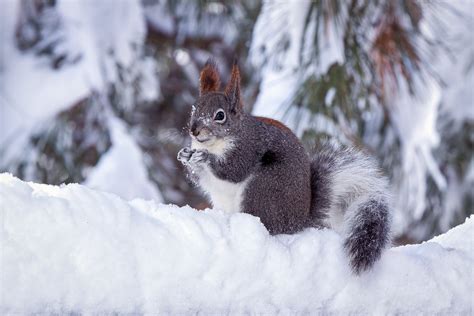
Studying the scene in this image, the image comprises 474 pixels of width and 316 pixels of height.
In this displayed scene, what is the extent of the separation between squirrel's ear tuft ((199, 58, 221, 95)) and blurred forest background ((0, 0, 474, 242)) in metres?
0.26

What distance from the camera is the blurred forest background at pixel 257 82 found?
6.89 feet

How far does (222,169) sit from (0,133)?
219 centimetres

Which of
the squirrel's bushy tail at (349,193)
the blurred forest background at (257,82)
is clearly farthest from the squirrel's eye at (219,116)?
the blurred forest background at (257,82)

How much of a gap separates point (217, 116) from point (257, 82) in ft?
7.88

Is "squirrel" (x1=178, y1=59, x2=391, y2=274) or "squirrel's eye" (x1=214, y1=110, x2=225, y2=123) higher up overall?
"squirrel's eye" (x1=214, y1=110, x2=225, y2=123)

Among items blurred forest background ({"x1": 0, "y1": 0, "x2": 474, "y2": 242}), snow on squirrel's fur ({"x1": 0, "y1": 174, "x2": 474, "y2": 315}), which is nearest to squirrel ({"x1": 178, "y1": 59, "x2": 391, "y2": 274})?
snow on squirrel's fur ({"x1": 0, "y1": 174, "x2": 474, "y2": 315})

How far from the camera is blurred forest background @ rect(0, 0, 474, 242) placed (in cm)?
210

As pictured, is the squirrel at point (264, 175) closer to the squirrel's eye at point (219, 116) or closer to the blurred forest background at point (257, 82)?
the squirrel's eye at point (219, 116)

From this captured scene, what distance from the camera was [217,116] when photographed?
4.42 ft

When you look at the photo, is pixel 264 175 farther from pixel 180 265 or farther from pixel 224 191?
pixel 180 265

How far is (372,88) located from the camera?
7.55 feet

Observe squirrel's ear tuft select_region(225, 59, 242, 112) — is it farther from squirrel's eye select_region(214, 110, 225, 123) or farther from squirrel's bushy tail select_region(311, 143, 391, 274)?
squirrel's bushy tail select_region(311, 143, 391, 274)

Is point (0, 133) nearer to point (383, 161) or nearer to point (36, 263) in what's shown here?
point (383, 161)

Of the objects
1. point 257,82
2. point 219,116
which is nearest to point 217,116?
point 219,116
